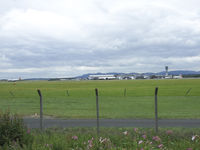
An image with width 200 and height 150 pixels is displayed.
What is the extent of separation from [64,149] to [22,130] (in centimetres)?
159

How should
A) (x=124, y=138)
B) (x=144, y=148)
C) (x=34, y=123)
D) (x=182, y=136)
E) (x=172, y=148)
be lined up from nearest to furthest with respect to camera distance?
(x=144, y=148) < (x=172, y=148) < (x=124, y=138) < (x=182, y=136) < (x=34, y=123)

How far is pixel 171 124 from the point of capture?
12.1 metres

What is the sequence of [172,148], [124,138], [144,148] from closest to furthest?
[144,148] → [172,148] → [124,138]

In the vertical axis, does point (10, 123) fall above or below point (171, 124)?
above

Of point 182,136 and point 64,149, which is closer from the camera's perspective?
point 64,149

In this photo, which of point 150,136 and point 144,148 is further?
point 150,136

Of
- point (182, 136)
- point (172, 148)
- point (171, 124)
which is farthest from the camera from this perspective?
point (171, 124)

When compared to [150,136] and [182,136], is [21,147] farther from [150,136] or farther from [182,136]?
[182,136]

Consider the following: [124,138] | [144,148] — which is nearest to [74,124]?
[124,138]

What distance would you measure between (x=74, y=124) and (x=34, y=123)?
238cm

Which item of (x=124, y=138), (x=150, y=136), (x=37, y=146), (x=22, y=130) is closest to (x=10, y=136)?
(x=22, y=130)

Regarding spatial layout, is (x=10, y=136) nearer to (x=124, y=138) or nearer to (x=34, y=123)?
(x=124, y=138)

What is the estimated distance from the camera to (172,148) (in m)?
6.98

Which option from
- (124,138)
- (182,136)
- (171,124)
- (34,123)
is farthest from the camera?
(34,123)
